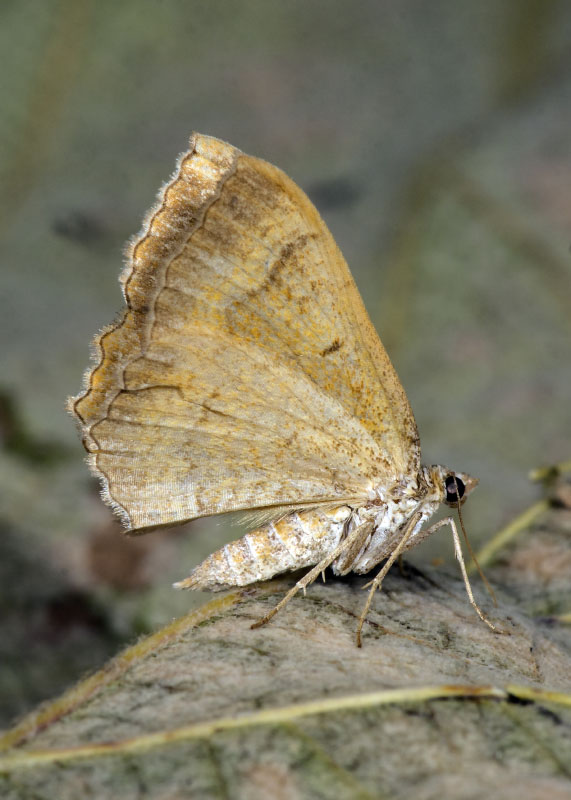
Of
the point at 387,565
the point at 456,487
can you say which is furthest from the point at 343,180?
the point at 387,565

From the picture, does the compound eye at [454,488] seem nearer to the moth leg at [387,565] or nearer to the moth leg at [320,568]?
the moth leg at [387,565]

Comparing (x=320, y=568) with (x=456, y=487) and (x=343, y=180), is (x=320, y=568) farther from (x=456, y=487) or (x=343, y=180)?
(x=343, y=180)

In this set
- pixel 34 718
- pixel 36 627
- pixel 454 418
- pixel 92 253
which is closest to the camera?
pixel 34 718

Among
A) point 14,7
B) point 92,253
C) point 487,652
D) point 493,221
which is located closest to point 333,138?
point 493,221

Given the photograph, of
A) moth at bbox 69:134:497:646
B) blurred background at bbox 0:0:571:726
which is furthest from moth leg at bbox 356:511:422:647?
blurred background at bbox 0:0:571:726

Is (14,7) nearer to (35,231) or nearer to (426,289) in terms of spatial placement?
(35,231)

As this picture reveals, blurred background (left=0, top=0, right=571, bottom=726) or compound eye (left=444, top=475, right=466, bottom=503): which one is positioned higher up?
blurred background (left=0, top=0, right=571, bottom=726)

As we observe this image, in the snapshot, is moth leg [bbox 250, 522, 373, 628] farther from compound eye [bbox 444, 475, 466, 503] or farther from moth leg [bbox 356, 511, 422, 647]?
compound eye [bbox 444, 475, 466, 503]

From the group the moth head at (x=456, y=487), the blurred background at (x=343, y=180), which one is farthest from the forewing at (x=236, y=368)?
the blurred background at (x=343, y=180)
